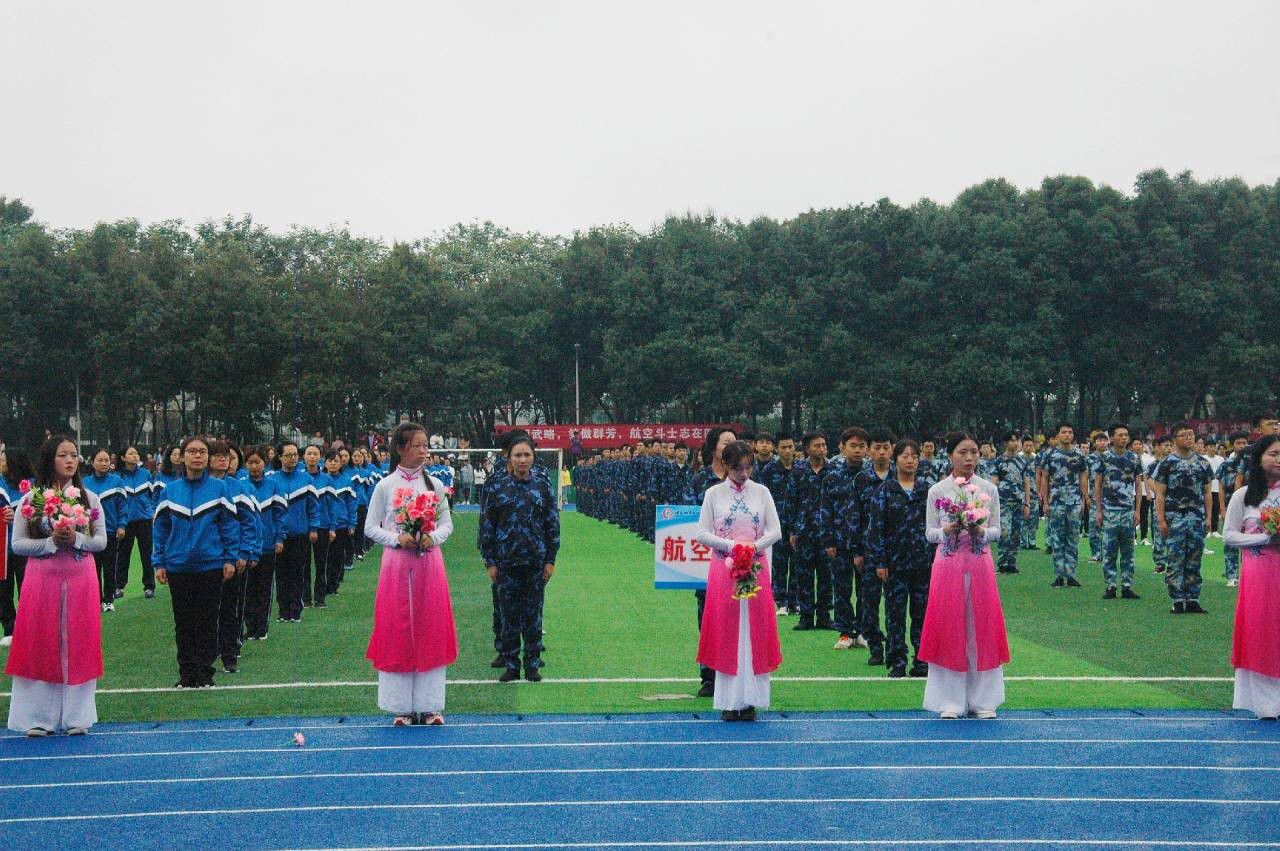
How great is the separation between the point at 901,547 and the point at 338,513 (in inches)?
291

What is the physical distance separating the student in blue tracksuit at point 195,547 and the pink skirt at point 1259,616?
4.42 ft

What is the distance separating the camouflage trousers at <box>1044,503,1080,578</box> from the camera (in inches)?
636

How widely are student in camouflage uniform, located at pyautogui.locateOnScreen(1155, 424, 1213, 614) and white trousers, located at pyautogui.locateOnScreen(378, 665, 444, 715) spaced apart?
8268 millimetres

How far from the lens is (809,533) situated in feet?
42.2

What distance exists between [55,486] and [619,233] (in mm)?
45789

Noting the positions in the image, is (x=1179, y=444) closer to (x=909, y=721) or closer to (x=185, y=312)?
(x=909, y=721)

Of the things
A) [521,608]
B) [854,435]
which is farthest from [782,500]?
[521,608]

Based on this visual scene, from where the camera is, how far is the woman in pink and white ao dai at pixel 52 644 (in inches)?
315

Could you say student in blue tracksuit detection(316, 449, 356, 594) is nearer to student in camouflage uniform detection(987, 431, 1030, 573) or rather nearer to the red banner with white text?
student in camouflage uniform detection(987, 431, 1030, 573)

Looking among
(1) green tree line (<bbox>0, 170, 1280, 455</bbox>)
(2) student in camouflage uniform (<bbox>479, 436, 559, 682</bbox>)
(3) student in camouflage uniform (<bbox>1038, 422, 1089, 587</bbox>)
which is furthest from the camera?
(1) green tree line (<bbox>0, 170, 1280, 455</bbox>)

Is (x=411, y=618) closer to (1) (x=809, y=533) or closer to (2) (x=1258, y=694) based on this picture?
(2) (x=1258, y=694)

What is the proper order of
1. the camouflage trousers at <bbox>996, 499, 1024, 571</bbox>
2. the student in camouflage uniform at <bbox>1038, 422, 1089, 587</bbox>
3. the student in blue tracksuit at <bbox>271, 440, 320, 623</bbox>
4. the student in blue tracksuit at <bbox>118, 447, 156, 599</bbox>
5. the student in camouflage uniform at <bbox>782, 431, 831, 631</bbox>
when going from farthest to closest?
the camouflage trousers at <bbox>996, 499, 1024, 571</bbox> < the student in camouflage uniform at <bbox>1038, 422, 1089, 587</bbox> < the student in blue tracksuit at <bbox>118, 447, 156, 599</bbox> < the student in blue tracksuit at <bbox>271, 440, 320, 623</bbox> < the student in camouflage uniform at <bbox>782, 431, 831, 631</bbox>

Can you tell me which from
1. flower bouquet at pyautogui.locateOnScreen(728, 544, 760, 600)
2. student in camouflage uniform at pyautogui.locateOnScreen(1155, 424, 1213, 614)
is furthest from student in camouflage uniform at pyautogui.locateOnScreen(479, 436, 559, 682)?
student in camouflage uniform at pyautogui.locateOnScreen(1155, 424, 1213, 614)

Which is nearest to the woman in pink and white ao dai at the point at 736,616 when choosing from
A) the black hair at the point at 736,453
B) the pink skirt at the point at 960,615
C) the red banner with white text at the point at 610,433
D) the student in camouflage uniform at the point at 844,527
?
the black hair at the point at 736,453
